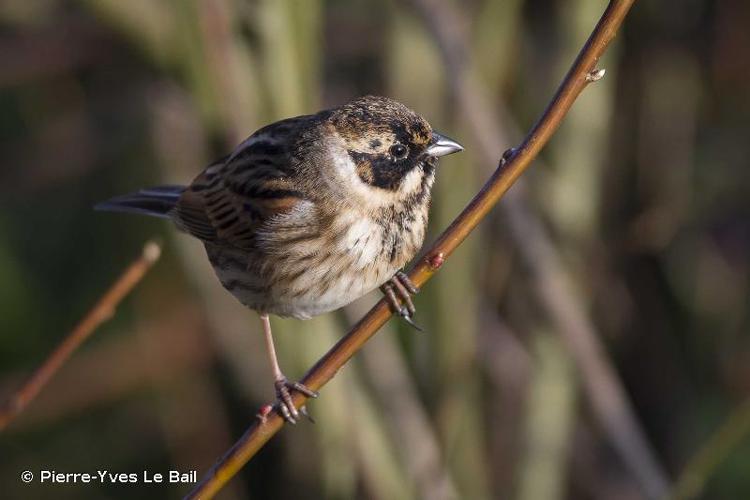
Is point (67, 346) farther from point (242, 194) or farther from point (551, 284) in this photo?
point (551, 284)

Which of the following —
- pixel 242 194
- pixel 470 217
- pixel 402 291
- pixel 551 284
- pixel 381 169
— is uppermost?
pixel 470 217

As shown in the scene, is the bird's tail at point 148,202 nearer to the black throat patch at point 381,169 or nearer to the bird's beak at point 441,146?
the black throat patch at point 381,169

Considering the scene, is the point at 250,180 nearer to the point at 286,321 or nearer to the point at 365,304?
the point at 286,321

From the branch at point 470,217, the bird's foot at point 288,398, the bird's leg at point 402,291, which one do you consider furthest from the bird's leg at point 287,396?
the bird's leg at point 402,291

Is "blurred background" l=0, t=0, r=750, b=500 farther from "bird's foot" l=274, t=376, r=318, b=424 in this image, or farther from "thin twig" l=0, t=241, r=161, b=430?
"thin twig" l=0, t=241, r=161, b=430

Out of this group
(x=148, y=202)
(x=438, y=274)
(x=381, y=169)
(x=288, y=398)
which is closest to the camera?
(x=288, y=398)

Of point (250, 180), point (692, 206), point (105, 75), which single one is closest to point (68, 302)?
point (105, 75)

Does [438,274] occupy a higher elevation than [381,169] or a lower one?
lower

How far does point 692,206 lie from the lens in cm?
490

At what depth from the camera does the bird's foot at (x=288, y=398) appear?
2.53m

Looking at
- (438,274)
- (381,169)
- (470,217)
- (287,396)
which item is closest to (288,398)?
(287,396)

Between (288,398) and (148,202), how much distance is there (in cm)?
97

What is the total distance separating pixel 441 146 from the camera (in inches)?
116

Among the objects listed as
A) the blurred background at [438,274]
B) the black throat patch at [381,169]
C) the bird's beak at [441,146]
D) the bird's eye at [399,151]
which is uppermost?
the bird's beak at [441,146]
